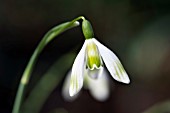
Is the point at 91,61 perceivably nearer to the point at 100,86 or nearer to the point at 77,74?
the point at 77,74

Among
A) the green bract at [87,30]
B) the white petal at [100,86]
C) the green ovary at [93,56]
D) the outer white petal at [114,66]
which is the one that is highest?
the green bract at [87,30]

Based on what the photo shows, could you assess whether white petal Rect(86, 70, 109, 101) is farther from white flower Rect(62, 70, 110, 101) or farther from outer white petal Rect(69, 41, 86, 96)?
outer white petal Rect(69, 41, 86, 96)

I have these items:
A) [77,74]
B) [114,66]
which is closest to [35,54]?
[77,74]

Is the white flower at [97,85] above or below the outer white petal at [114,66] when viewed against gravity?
below

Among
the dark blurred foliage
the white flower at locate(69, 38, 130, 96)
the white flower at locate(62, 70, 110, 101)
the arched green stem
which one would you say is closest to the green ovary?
the white flower at locate(69, 38, 130, 96)

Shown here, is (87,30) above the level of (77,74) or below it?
above

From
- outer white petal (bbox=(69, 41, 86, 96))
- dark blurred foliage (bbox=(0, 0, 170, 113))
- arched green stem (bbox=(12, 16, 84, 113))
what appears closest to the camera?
outer white petal (bbox=(69, 41, 86, 96))

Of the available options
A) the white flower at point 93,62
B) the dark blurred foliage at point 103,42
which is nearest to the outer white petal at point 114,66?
the white flower at point 93,62

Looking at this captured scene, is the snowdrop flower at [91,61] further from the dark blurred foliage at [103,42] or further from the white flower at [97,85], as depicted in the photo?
the dark blurred foliage at [103,42]
